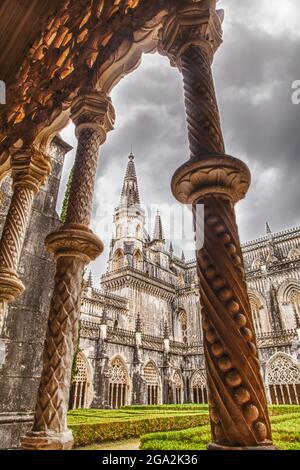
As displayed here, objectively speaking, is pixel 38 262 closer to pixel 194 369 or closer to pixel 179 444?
pixel 179 444

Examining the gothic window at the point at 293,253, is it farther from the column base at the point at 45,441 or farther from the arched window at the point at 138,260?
the column base at the point at 45,441

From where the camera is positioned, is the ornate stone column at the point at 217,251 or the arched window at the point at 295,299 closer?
the ornate stone column at the point at 217,251

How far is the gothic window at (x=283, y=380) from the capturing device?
1831 cm

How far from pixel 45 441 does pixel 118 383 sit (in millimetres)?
17951

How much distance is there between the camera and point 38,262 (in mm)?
4309

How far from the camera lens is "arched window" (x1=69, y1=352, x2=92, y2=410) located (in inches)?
608

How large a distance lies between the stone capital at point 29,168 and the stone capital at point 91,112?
0.88 metres

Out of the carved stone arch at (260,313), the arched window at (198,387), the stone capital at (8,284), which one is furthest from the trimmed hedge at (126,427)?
the carved stone arch at (260,313)

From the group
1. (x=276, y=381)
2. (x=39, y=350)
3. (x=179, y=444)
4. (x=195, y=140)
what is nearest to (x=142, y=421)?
(x=179, y=444)

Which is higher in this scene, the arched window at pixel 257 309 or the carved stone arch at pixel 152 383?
the arched window at pixel 257 309

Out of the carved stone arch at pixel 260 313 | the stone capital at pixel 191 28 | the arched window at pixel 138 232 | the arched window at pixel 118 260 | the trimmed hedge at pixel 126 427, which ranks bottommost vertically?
the trimmed hedge at pixel 126 427

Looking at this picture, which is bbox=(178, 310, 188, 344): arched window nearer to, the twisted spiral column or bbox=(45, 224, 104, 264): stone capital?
bbox=(45, 224, 104, 264): stone capital

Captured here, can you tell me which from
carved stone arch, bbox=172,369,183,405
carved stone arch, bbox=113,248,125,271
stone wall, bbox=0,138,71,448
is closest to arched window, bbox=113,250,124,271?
carved stone arch, bbox=113,248,125,271

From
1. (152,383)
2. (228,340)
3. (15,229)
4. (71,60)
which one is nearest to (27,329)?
(15,229)
